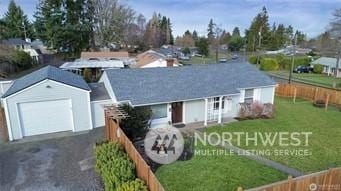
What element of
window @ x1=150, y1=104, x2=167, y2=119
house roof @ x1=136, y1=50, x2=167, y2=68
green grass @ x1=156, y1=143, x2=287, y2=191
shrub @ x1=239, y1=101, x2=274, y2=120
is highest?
house roof @ x1=136, y1=50, x2=167, y2=68

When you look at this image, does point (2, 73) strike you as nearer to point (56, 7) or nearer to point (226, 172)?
point (56, 7)

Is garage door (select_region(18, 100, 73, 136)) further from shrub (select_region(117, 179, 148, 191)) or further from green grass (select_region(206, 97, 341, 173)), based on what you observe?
shrub (select_region(117, 179, 148, 191))

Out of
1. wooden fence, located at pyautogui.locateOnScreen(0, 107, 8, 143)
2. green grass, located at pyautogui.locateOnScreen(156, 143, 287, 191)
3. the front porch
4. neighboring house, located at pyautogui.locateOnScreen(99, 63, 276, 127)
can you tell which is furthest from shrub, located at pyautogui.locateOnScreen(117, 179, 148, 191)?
wooden fence, located at pyautogui.locateOnScreen(0, 107, 8, 143)

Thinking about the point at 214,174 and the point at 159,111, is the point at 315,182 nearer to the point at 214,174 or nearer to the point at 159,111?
the point at 214,174

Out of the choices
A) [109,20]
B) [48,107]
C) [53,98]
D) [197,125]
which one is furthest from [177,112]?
[109,20]

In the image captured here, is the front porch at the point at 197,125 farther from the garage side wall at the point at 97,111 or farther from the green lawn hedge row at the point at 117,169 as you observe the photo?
the green lawn hedge row at the point at 117,169

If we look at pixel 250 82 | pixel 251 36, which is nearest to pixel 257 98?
pixel 250 82
